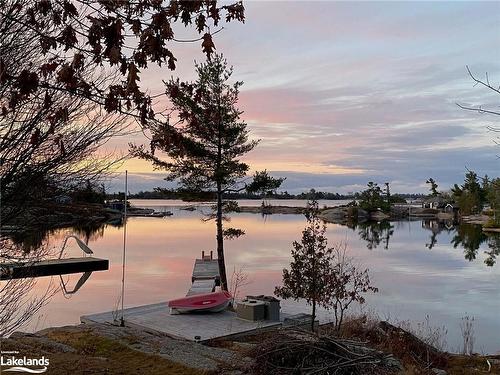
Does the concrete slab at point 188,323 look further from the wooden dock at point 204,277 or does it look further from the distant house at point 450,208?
the distant house at point 450,208

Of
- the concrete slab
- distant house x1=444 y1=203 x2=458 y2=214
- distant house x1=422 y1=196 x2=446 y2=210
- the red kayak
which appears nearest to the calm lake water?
the concrete slab

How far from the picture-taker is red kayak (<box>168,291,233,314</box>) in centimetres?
1398

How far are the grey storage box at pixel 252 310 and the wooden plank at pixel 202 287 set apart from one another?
10.2 ft

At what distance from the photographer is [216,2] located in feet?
10.0

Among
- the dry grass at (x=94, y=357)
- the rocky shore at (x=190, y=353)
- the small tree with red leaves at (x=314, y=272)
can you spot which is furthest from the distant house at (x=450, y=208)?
the dry grass at (x=94, y=357)

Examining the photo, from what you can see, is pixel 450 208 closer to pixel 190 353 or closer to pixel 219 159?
pixel 219 159

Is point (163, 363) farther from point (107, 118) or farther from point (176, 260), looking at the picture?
point (176, 260)

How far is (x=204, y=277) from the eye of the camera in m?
20.0

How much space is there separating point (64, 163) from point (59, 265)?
816 inches

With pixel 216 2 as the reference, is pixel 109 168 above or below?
below

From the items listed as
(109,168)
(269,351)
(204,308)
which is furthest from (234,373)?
(204,308)

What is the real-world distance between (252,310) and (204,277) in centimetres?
712

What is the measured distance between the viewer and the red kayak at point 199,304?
1398cm

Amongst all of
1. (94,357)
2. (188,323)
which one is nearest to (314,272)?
(188,323)
